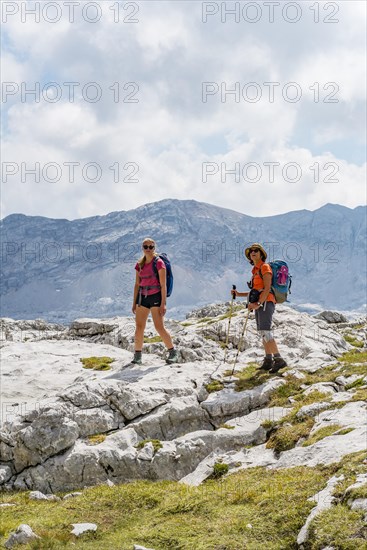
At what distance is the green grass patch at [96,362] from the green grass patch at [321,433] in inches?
487

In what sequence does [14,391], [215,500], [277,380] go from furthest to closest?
[14,391] → [277,380] → [215,500]

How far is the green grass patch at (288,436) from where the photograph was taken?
46.6 feet

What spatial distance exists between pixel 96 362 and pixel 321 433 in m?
14.8

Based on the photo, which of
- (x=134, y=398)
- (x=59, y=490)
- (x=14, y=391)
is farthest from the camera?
(x=14, y=391)

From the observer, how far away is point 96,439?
15.8 metres

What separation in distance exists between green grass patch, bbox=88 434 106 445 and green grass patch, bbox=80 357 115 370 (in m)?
8.26

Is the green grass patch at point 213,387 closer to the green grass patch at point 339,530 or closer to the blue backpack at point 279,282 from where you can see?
the blue backpack at point 279,282

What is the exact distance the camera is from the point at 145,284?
22.1 metres

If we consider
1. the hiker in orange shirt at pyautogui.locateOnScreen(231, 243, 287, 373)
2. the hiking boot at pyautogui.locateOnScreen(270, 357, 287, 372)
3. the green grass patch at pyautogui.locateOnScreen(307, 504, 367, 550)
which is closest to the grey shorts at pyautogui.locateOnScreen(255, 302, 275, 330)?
the hiker in orange shirt at pyautogui.locateOnScreen(231, 243, 287, 373)

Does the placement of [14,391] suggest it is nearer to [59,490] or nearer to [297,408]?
[59,490]

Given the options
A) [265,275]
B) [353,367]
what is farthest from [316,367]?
[265,275]

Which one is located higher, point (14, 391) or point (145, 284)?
point (145, 284)

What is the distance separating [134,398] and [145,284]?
5.75m

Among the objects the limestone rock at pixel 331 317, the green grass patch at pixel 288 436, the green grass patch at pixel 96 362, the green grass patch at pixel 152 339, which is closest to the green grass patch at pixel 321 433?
the green grass patch at pixel 288 436
